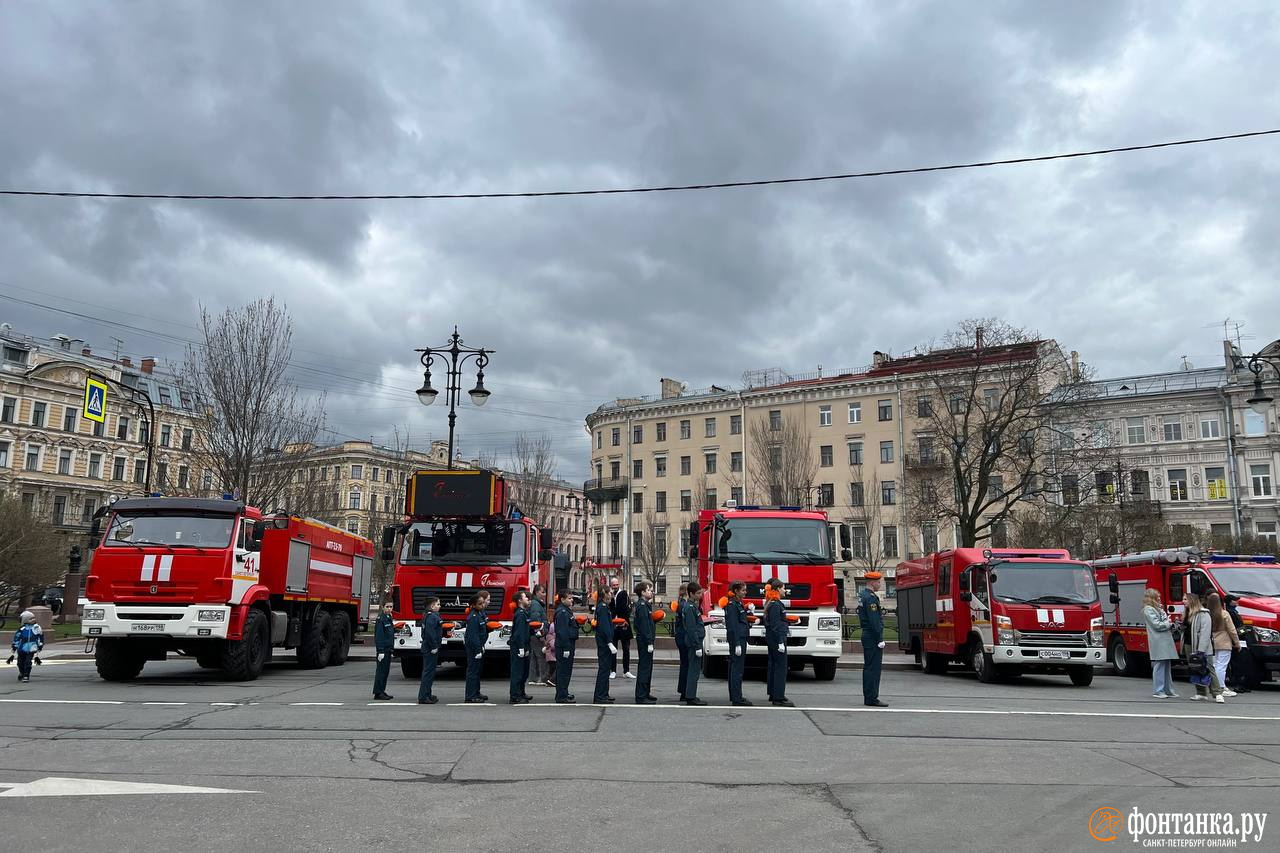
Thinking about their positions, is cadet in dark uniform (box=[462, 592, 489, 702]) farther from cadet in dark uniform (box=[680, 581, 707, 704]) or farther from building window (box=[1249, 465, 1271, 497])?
building window (box=[1249, 465, 1271, 497])

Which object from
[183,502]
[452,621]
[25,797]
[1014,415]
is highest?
[1014,415]

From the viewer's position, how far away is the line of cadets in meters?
14.3

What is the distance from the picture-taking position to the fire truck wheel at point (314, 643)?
21484 millimetres

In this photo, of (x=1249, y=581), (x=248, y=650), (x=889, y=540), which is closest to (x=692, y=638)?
(x=248, y=650)

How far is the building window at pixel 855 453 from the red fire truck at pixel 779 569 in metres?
53.0

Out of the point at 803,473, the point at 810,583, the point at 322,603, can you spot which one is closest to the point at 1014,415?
the point at 803,473

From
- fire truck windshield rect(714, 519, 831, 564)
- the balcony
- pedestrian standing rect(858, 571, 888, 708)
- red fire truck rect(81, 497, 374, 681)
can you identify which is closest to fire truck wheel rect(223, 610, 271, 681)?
red fire truck rect(81, 497, 374, 681)

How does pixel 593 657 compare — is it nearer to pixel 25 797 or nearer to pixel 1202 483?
pixel 25 797

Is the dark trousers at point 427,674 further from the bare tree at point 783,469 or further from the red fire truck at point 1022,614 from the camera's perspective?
the bare tree at point 783,469

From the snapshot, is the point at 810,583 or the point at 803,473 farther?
the point at 803,473

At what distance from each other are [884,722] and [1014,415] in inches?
1201

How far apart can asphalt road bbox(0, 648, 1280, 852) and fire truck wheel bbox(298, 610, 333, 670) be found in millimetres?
6296

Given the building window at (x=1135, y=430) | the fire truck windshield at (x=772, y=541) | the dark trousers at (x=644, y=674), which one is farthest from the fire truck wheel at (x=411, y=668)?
the building window at (x=1135, y=430)

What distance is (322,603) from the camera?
22188mm
